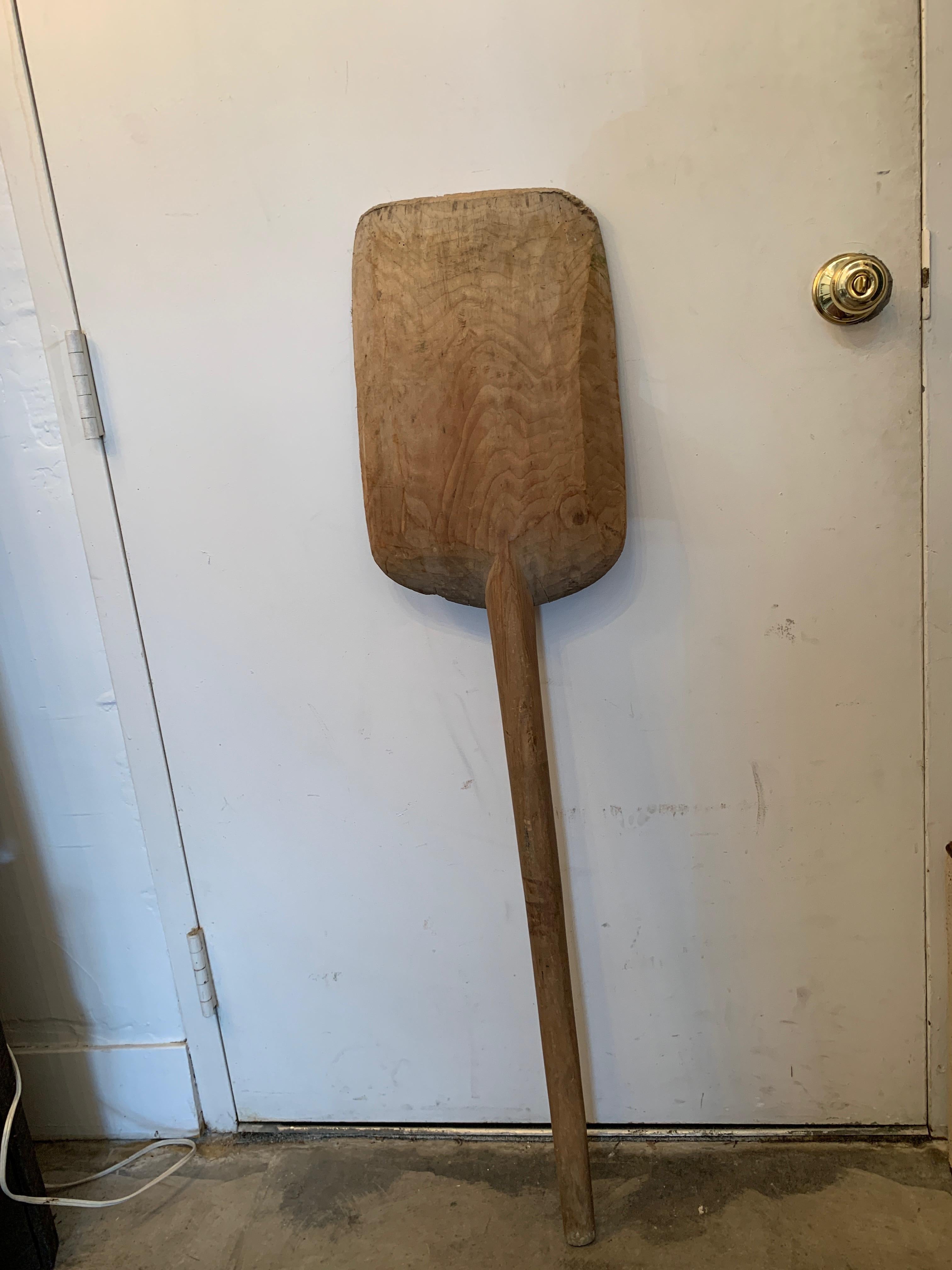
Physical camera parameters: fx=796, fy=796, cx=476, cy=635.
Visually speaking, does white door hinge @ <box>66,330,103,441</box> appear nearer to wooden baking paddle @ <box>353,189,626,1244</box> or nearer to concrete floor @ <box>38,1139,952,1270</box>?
wooden baking paddle @ <box>353,189,626,1244</box>

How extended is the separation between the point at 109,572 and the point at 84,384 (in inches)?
11.0

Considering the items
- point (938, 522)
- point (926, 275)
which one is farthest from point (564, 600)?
point (926, 275)

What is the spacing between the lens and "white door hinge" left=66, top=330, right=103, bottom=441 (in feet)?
3.78

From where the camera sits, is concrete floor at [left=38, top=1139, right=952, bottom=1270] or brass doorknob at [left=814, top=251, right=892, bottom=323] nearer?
brass doorknob at [left=814, top=251, right=892, bottom=323]

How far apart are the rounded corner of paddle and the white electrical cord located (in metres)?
1.05

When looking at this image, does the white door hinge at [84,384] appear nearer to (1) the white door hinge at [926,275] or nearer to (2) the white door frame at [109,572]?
(2) the white door frame at [109,572]

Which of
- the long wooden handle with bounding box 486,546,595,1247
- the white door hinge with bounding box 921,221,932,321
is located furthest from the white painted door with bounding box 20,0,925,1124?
the long wooden handle with bounding box 486,546,595,1247

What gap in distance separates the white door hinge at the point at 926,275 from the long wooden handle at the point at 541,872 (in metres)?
0.62

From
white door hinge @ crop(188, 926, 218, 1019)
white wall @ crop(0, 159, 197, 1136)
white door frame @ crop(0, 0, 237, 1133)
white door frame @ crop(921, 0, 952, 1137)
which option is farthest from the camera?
white door hinge @ crop(188, 926, 218, 1019)

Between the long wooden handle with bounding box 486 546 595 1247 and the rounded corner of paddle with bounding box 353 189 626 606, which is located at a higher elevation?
the rounded corner of paddle with bounding box 353 189 626 606

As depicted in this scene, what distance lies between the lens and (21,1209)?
1188mm

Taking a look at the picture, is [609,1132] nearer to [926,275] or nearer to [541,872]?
[541,872]

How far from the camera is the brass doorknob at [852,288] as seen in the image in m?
0.99

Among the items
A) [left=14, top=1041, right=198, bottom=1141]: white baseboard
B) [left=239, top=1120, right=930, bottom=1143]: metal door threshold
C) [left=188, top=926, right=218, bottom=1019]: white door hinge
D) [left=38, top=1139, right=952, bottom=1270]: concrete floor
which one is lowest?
[left=38, top=1139, right=952, bottom=1270]: concrete floor
